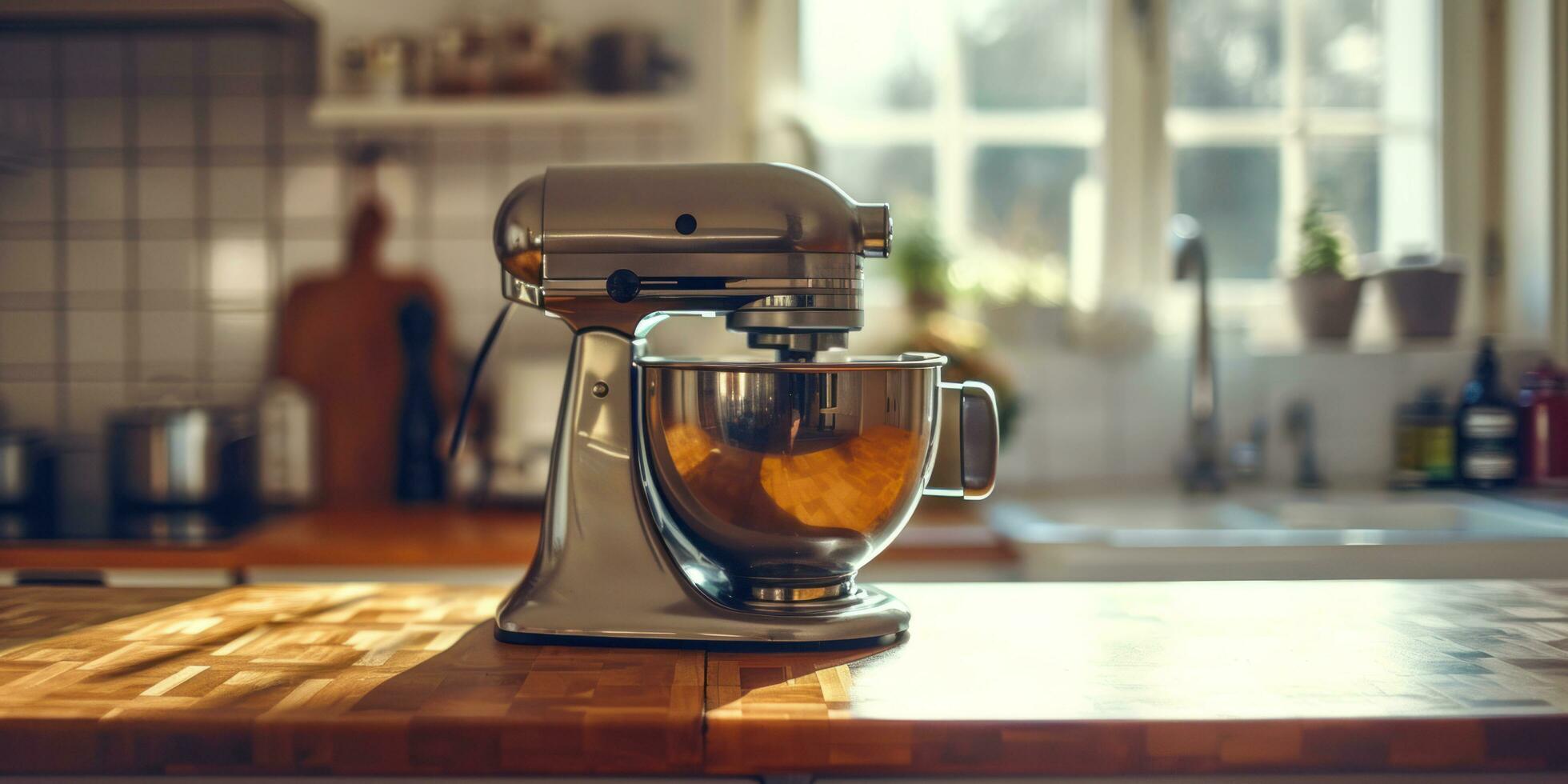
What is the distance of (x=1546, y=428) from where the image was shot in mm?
2180

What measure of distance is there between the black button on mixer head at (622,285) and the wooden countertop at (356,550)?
922mm

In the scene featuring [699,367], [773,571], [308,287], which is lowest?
[773,571]

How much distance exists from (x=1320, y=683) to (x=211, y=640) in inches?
32.1

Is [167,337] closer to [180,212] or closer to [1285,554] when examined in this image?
[180,212]

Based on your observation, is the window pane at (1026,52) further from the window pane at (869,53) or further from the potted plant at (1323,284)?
the potted plant at (1323,284)

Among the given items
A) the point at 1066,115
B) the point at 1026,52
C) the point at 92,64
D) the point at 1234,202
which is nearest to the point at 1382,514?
the point at 1234,202

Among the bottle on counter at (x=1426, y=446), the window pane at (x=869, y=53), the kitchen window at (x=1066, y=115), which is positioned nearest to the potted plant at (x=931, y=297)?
the kitchen window at (x=1066, y=115)

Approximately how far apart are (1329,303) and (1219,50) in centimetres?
58

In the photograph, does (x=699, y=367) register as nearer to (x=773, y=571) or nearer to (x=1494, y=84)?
(x=773, y=571)

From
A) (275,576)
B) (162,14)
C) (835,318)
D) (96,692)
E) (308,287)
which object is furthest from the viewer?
(308,287)

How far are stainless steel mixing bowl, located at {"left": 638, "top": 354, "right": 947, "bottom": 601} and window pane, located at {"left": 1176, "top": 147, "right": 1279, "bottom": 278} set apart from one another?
178cm

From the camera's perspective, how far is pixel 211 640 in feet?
3.04

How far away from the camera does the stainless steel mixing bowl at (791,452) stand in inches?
34.0

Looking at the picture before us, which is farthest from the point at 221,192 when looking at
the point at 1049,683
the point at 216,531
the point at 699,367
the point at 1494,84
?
the point at 1494,84
